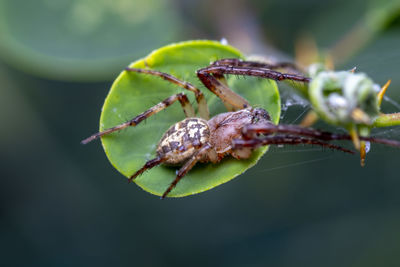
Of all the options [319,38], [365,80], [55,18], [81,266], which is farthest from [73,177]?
[365,80]

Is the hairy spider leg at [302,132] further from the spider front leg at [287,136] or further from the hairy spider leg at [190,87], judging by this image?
the hairy spider leg at [190,87]

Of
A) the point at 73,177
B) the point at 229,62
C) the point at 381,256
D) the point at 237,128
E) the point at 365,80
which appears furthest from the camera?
the point at 73,177

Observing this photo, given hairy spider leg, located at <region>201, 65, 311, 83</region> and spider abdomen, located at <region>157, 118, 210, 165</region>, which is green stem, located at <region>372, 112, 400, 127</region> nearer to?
hairy spider leg, located at <region>201, 65, 311, 83</region>

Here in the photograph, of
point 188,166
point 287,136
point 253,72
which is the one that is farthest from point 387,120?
point 188,166

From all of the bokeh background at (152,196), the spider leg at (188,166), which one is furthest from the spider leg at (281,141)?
the bokeh background at (152,196)

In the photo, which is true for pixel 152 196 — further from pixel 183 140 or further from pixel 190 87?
pixel 190 87

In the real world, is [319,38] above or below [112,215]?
above

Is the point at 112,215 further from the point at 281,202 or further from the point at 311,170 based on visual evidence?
the point at 311,170

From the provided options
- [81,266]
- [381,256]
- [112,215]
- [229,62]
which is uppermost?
[229,62]
